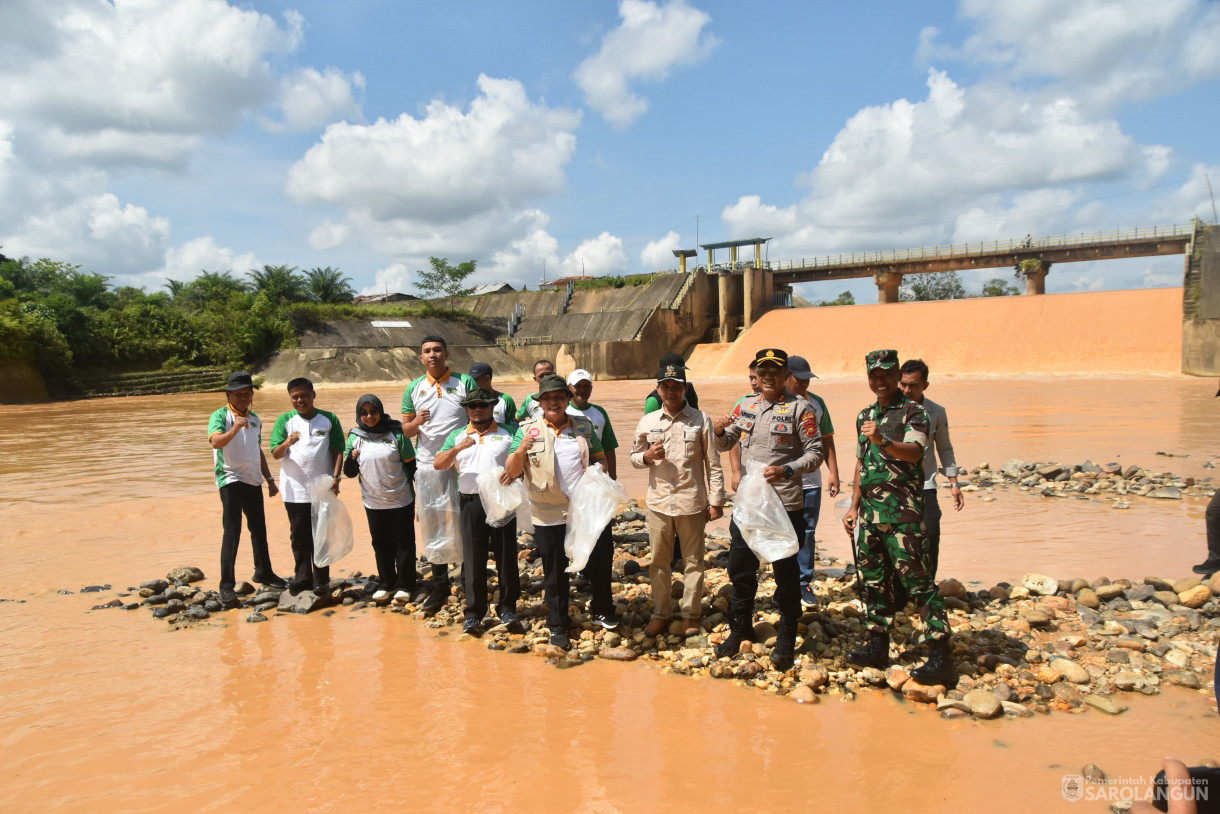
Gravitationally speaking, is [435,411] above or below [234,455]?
above

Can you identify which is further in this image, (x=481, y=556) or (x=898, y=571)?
(x=481, y=556)

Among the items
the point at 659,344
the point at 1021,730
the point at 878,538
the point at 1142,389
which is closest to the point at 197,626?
the point at 878,538

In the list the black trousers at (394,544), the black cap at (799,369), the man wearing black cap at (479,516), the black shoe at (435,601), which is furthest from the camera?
the black trousers at (394,544)

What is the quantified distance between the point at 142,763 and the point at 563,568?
2252mm

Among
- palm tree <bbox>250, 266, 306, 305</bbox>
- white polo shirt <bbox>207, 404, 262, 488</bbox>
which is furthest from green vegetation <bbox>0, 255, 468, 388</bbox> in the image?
white polo shirt <bbox>207, 404, 262, 488</bbox>

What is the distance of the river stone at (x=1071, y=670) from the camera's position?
3.64 meters

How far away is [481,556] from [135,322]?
37101 mm

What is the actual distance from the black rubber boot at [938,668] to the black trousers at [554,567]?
2.01 metres

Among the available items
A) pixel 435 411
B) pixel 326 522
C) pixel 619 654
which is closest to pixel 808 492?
pixel 619 654

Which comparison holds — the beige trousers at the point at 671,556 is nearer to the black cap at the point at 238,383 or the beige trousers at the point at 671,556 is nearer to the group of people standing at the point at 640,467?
the group of people standing at the point at 640,467

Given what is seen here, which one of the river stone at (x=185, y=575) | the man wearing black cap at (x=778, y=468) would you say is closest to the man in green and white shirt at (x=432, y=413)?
the man wearing black cap at (x=778, y=468)

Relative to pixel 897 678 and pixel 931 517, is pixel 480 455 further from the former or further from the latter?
pixel 931 517

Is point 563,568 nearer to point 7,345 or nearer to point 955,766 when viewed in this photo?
point 955,766

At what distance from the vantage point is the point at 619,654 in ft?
14.0
